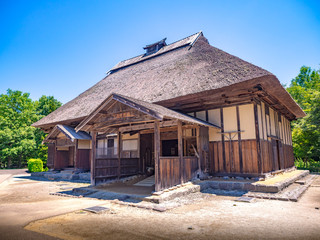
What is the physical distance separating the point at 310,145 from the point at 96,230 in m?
24.1

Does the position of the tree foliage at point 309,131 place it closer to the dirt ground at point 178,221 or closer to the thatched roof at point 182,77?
the thatched roof at point 182,77

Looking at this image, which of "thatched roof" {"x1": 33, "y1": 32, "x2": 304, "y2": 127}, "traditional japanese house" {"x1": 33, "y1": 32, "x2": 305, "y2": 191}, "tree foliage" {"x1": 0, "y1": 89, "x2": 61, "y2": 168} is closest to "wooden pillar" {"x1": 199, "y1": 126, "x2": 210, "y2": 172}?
"traditional japanese house" {"x1": 33, "y1": 32, "x2": 305, "y2": 191}

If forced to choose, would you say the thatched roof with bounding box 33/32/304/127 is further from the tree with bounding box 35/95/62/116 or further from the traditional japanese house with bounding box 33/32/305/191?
the tree with bounding box 35/95/62/116

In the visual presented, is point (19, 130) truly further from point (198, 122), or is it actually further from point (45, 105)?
point (198, 122)

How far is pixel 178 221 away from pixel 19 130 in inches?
1153

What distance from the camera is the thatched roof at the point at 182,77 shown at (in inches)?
377

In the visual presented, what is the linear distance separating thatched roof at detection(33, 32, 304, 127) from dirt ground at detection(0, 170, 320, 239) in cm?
512

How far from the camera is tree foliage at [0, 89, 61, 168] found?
26250 mm

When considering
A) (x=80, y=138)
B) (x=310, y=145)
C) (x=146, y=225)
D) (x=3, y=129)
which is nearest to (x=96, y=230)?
(x=146, y=225)

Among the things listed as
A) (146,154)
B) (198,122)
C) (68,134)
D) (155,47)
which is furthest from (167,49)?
(198,122)

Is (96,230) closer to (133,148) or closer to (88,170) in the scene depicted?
(133,148)

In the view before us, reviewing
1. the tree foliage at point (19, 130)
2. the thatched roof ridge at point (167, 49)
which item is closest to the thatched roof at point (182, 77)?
the thatched roof ridge at point (167, 49)

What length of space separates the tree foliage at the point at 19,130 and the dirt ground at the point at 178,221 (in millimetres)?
23753

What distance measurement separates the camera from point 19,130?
27250 mm
